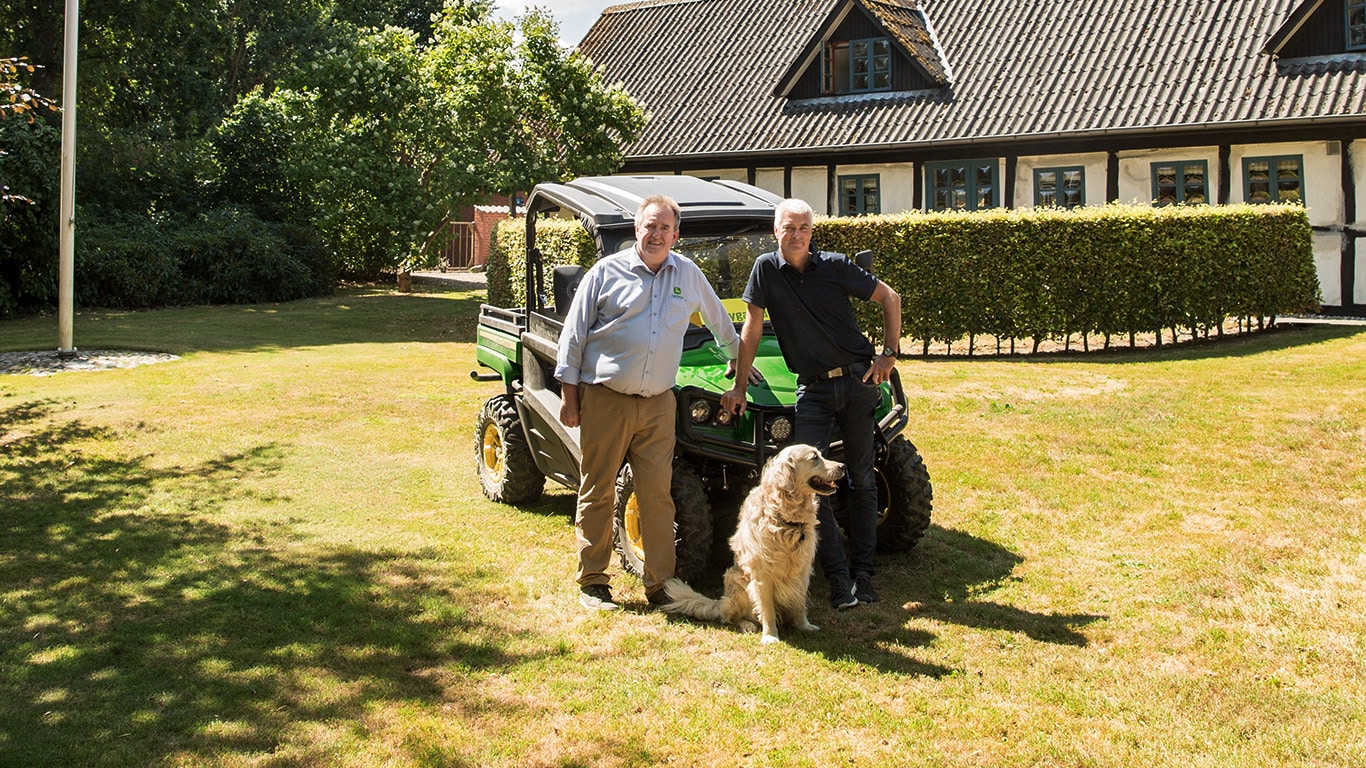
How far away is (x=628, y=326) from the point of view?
20.2 feet

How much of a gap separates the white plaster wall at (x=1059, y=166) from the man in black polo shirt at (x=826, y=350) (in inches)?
660

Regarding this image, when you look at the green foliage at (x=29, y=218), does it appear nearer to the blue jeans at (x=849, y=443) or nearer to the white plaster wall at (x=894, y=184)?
the white plaster wall at (x=894, y=184)

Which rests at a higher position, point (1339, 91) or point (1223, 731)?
point (1339, 91)

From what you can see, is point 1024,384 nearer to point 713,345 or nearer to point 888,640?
point 713,345

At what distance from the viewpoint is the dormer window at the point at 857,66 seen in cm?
2467

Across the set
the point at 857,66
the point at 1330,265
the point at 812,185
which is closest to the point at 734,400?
the point at 1330,265

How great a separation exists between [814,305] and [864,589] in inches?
61.2

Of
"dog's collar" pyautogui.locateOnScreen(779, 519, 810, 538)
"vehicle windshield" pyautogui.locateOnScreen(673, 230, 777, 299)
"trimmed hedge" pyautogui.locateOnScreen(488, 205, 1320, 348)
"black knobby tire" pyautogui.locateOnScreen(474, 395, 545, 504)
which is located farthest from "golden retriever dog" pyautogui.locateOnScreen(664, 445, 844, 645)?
"trimmed hedge" pyautogui.locateOnScreen(488, 205, 1320, 348)

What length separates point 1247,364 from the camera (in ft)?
47.2

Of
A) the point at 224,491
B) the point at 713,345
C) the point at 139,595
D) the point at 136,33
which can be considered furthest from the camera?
the point at 136,33

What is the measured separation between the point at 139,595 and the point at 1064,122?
1909 cm

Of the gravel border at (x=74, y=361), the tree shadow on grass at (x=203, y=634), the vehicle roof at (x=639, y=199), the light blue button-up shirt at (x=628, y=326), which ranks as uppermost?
the vehicle roof at (x=639, y=199)

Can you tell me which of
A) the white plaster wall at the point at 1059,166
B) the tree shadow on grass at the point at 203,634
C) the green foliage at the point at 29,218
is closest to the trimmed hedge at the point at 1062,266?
the white plaster wall at the point at 1059,166

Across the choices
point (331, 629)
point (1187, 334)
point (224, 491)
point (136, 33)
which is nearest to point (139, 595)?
point (331, 629)
